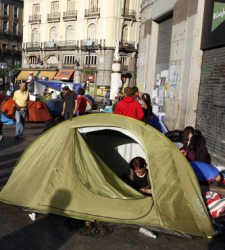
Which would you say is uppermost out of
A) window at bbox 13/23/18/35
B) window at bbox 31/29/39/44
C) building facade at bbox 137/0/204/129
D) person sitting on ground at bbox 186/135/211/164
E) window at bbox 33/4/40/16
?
window at bbox 33/4/40/16

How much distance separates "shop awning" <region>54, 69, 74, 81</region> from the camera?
1945 inches

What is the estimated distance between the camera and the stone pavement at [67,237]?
4.64 meters

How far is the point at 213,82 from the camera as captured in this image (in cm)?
1008

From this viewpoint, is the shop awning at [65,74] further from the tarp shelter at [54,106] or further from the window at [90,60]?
the tarp shelter at [54,106]

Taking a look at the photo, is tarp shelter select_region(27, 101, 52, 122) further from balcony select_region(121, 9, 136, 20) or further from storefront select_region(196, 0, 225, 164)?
balcony select_region(121, 9, 136, 20)

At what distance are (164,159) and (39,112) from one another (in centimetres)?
1126

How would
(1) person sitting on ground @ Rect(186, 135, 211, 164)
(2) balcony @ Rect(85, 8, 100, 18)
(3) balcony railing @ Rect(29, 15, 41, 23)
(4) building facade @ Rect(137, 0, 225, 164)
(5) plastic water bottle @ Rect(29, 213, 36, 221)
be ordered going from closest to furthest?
(5) plastic water bottle @ Rect(29, 213, 36, 221)
(1) person sitting on ground @ Rect(186, 135, 211, 164)
(4) building facade @ Rect(137, 0, 225, 164)
(2) balcony @ Rect(85, 8, 100, 18)
(3) balcony railing @ Rect(29, 15, 41, 23)

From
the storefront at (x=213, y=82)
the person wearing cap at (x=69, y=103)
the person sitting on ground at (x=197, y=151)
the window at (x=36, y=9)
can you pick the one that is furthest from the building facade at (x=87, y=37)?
the person sitting on ground at (x=197, y=151)

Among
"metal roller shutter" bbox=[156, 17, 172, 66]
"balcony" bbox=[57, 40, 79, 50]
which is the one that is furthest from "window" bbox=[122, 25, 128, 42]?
"metal roller shutter" bbox=[156, 17, 172, 66]

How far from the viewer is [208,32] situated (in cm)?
1043

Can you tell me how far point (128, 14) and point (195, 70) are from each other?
38.4 meters

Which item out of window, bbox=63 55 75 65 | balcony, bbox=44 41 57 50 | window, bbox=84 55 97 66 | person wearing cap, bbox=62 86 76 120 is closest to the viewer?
person wearing cap, bbox=62 86 76 120

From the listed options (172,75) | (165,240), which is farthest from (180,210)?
(172,75)

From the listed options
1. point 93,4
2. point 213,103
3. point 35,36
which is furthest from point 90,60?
point 213,103
